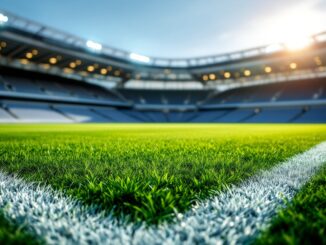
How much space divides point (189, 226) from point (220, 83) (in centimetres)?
4956

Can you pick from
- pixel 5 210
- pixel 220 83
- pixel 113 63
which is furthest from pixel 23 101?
pixel 5 210

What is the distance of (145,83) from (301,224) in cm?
5074

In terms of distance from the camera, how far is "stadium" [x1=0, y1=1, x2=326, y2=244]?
3.72 ft

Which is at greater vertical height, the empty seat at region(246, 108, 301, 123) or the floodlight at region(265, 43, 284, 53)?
the floodlight at region(265, 43, 284, 53)

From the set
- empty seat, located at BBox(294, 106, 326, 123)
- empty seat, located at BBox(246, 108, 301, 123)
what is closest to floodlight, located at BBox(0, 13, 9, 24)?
empty seat, located at BBox(246, 108, 301, 123)

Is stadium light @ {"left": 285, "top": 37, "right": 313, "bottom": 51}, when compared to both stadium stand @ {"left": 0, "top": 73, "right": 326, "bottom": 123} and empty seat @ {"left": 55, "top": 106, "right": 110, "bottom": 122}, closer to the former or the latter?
stadium stand @ {"left": 0, "top": 73, "right": 326, "bottom": 123}

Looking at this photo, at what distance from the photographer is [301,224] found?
3.51 ft

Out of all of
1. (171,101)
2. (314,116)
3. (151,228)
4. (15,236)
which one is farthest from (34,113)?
(314,116)

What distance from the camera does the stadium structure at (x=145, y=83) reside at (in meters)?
30.6

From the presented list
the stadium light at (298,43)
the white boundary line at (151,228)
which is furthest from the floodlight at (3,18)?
the stadium light at (298,43)

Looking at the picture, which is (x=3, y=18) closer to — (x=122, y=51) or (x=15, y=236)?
(x=122, y=51)

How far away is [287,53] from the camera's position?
3312cm

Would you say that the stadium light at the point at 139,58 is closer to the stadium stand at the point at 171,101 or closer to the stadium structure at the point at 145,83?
the stadium structure at the point at 145,83

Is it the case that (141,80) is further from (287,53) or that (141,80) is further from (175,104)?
(287,53)
